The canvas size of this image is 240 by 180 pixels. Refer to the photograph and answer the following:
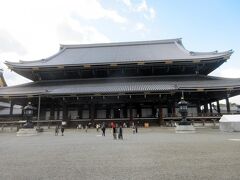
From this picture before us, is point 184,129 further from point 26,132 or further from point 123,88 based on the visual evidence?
point 26,132

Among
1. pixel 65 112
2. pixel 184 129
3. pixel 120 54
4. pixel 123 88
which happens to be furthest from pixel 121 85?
pixel 184 129

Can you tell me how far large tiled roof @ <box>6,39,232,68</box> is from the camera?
32.8 meters

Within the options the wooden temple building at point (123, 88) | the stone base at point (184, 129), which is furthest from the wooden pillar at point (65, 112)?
the stone base at point (184, 129)

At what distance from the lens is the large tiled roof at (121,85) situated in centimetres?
2691

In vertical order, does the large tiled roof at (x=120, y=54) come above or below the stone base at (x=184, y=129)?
above

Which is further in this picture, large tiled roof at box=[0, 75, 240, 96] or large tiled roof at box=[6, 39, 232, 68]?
large tiled roof at box=[6, 39, 232, 68]

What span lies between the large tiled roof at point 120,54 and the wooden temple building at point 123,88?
19cm

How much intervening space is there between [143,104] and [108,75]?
24.1 ft

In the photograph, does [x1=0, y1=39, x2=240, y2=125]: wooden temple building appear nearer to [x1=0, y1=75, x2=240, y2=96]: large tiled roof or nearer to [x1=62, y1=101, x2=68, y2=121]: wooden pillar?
[x1=0, y1=75, x2=240, y2=96]: large tiled roof

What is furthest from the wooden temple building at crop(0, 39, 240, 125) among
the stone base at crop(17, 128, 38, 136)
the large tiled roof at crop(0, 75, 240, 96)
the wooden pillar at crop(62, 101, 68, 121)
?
the stone base at crop(17, 128, 38, 136)

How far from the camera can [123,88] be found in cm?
2808

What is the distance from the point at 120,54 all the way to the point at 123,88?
39.3 ft

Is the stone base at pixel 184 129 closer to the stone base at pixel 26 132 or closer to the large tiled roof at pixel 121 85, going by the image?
the large tiled roof at pixel 121 85

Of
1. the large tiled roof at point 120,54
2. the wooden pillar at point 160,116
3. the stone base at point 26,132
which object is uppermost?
the large tiled roof at point 120,54
